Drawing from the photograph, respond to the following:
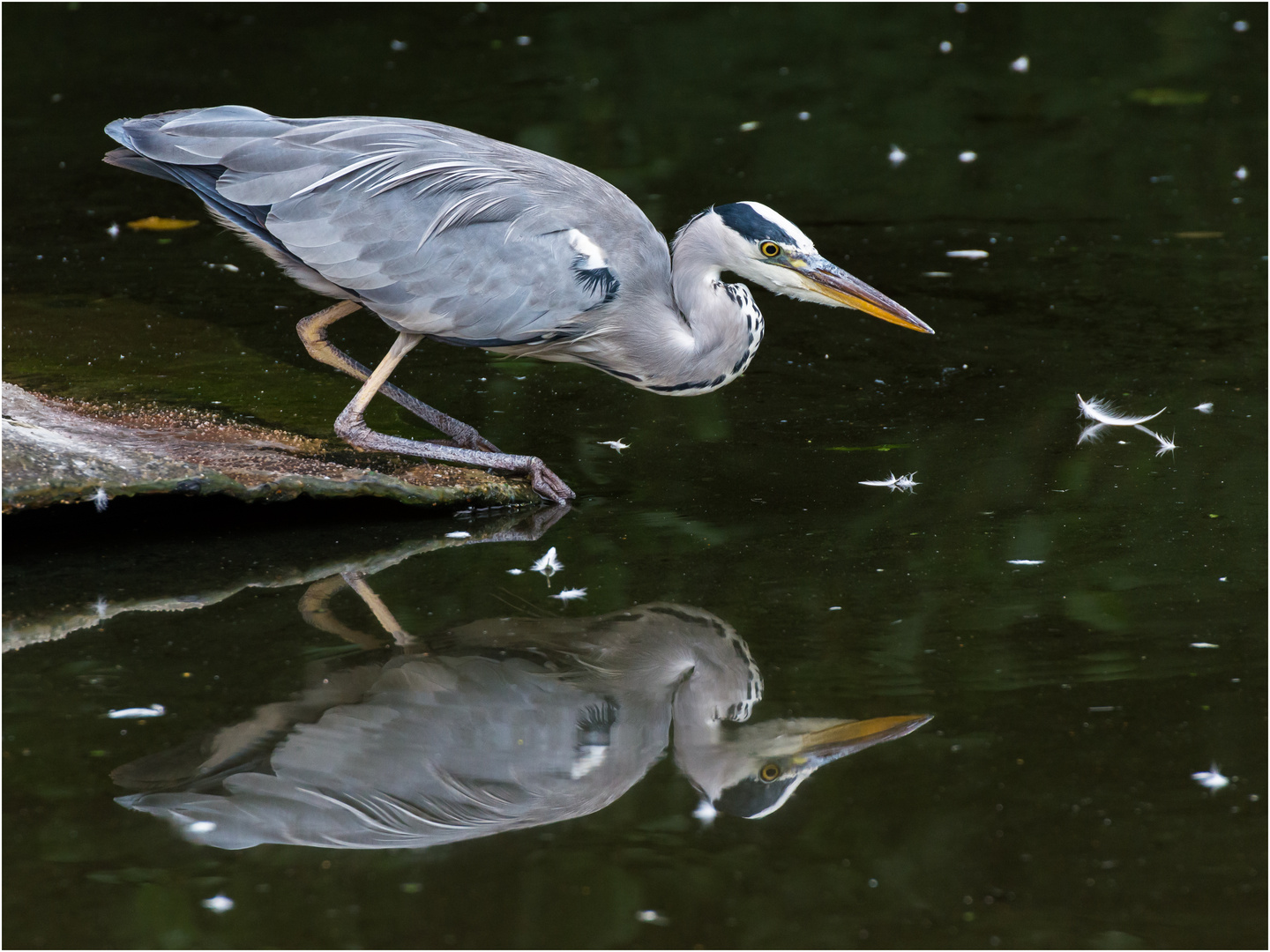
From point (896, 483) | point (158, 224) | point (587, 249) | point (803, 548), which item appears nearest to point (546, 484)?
point (587, 249)

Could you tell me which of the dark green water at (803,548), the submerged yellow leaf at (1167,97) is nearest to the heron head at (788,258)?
the dark green water at (803,548)

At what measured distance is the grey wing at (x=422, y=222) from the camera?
5.39 m

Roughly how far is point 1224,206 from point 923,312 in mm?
2412

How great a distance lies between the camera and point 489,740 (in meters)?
3.94

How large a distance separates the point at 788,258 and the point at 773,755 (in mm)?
2200

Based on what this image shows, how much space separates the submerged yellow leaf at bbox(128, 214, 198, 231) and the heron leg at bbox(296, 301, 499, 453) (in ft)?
10.7

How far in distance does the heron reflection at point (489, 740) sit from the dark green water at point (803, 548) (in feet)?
0.21

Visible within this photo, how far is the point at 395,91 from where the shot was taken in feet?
36.2

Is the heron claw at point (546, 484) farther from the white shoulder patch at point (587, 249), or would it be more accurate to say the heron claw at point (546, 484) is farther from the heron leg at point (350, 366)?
the white shoulder patch at point (587, 249)

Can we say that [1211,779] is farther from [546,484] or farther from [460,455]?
[460,455]

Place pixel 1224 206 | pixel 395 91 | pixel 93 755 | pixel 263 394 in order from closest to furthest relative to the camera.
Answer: pixel 93 755 → pixel 263 394 → pixel 1224 206 → pixel 395 91

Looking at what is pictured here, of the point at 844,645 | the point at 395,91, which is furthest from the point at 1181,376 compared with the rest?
the point at 395,91

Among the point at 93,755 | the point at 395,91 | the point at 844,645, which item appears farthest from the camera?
the point at 395,91

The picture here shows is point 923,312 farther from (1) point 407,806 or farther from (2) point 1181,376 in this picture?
(1) point 407,806
